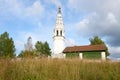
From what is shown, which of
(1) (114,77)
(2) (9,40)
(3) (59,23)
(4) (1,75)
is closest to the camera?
(4) (1,75)

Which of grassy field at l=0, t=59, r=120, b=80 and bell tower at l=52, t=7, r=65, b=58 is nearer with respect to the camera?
grassy field at l=0, t=59, r=120, b=80

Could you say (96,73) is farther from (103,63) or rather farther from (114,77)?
(103,63)

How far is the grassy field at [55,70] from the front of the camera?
23.7 ft

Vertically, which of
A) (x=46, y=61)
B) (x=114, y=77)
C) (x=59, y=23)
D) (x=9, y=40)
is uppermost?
(x=59, y=23)

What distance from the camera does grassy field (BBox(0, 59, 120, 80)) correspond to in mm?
7232

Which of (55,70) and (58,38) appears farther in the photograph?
(58,38)

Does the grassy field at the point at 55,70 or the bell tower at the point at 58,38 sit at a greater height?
the bell tower at the point at 58,38

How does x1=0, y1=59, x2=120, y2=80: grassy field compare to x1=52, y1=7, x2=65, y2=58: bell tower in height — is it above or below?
below

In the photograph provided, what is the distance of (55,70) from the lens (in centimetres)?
807

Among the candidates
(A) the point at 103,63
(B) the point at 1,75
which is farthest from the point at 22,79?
(A) the point at 103,63

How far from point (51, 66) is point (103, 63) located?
2.45 m

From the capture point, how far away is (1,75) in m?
7.03

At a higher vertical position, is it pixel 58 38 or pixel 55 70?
pixel 58 38

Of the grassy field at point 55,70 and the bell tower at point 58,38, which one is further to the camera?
the bell tower at point 58,38
